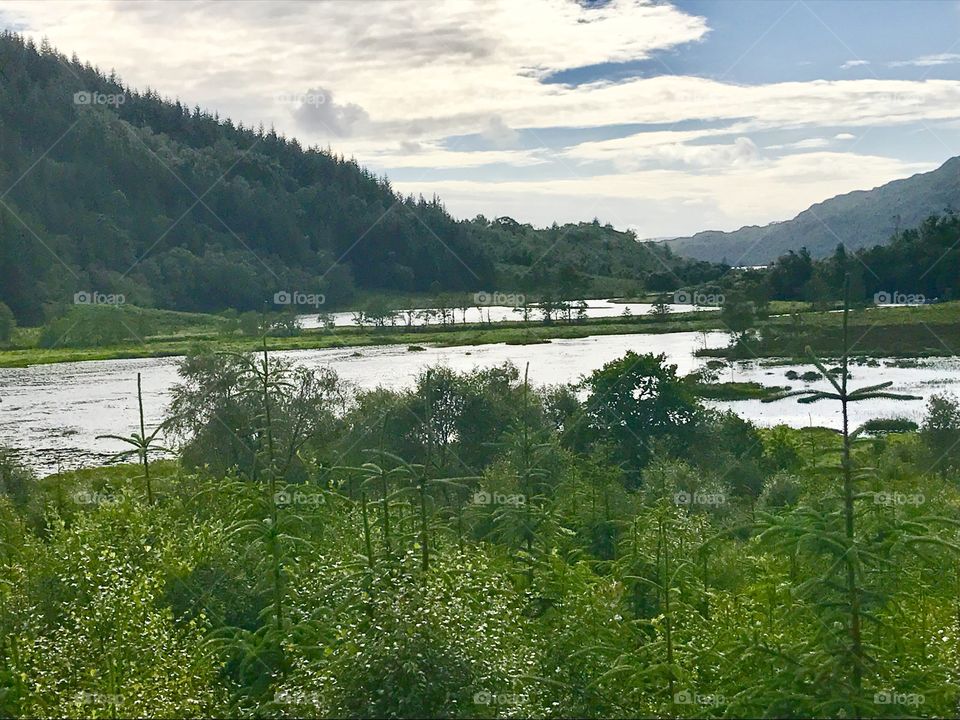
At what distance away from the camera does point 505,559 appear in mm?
11344

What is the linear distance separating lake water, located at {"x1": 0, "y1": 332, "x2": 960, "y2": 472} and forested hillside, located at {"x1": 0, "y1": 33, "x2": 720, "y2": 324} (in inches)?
2136

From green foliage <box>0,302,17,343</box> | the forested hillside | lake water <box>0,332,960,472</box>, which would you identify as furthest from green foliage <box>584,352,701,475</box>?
the forested hillside

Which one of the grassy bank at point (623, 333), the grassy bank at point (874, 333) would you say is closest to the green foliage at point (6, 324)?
the grassy bank at point (623, 333)

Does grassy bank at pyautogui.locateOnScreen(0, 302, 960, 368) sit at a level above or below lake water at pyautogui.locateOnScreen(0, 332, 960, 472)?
above

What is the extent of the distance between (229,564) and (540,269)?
153 meters

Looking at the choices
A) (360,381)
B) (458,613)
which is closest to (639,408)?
(360,381)

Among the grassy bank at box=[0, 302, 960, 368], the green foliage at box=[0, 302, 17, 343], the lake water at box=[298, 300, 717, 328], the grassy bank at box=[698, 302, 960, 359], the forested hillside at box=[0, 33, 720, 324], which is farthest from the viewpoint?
the forested hillside at box=[0, 33, 720, 324]

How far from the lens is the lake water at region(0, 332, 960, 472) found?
47.4m

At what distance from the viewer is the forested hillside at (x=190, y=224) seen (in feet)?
452

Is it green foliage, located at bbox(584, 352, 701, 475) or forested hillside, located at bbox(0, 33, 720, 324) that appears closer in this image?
green foliage, located at bbox(584, 352, 701, 475)

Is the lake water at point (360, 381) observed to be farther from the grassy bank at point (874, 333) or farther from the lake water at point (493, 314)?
the lake water at point (493, 314)

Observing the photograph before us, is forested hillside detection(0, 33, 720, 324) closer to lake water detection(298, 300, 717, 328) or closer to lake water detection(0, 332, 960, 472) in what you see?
lake water detection(298, 300, 717, 328)

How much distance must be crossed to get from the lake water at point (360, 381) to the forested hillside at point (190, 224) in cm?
5425

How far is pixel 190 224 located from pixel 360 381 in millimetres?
129077
